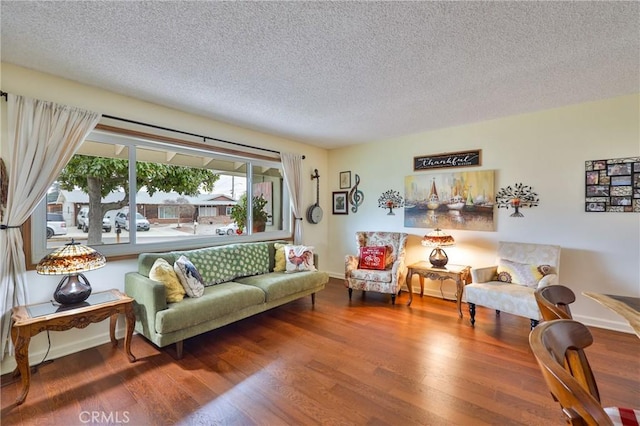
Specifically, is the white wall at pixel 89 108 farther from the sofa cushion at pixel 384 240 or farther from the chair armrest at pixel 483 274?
the chair armrest at pixel 483 274

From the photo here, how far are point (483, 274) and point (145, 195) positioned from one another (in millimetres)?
4020

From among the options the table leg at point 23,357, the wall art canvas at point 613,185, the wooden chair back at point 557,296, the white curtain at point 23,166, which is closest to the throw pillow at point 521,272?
the wall art canvas at point 613,185

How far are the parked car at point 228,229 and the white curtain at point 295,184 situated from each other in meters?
1.03

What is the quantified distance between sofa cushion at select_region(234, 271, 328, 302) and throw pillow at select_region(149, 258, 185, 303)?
780mm

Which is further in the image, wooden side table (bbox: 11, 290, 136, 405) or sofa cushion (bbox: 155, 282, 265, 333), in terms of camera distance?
sofa cushion (bbox: 155, 282, 265, 333)

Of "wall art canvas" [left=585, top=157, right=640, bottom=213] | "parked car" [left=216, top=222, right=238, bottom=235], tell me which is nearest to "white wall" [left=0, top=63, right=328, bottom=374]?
"parked car" [left=216, top=222, right=238, bottom=235]

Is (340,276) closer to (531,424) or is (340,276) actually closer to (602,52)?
(531,424)

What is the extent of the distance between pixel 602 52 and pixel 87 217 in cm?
466

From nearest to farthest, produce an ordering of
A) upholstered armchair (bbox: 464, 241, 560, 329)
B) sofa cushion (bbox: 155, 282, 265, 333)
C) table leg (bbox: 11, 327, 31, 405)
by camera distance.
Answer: table leg (bbox: 11, 327, 31, 405), sofa cushion (bbox: 155, 282, 265, 333), upholstered armchair (bbox: 464, 241, 560, 329)

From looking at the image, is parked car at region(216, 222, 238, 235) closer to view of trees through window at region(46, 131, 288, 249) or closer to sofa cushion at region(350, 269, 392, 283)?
view of trees through window at region(46, 131, 288, 249)

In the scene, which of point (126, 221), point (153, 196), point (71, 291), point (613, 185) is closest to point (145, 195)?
point (153, 196)

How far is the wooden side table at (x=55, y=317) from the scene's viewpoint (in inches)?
74.3

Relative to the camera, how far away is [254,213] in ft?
14.3

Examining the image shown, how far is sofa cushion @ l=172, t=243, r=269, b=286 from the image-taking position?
122 inches
